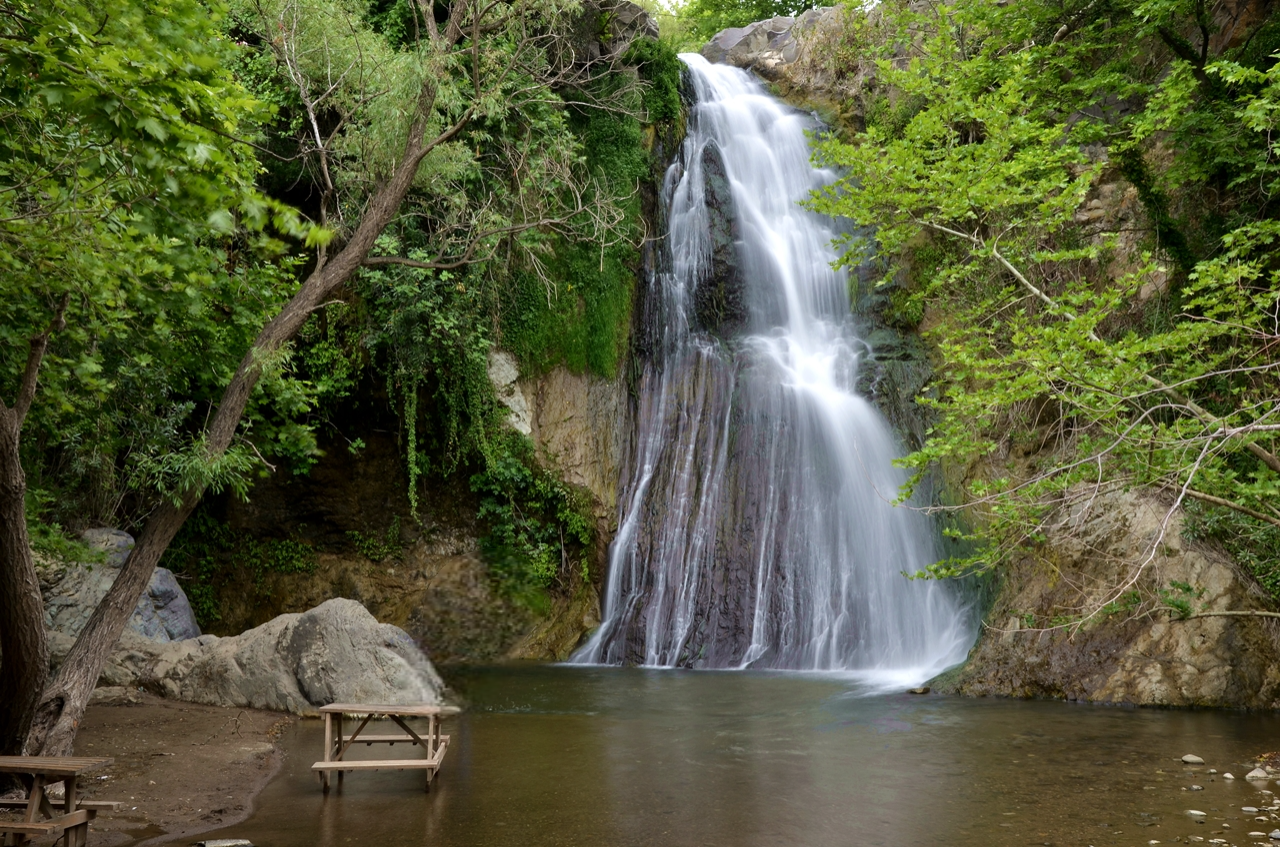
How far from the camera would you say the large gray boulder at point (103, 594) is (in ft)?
35.9

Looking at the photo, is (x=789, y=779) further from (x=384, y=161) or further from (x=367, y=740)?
(x=384, y=161)

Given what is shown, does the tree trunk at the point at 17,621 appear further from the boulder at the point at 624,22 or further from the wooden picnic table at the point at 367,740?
the boulder at the point at 624,22

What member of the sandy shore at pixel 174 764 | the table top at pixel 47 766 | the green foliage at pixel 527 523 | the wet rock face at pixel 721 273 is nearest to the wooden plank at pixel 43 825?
the table top at pixel 47 766

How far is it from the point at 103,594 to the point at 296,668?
3.27m

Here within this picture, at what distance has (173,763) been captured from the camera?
708 centimetres

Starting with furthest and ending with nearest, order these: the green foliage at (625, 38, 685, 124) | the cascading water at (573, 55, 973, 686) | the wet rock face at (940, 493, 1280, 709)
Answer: the green foliage at (625, 38, 685, 124)
the cascading water at (573, 55, 973, 686)
the wet rock face at (940, 493, 1280, 709)

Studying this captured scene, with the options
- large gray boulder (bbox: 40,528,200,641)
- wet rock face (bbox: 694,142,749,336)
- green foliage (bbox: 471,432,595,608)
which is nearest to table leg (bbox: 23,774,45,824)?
large gray boulder (bbox: 40,528,200,641)

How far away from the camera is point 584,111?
17.4 m

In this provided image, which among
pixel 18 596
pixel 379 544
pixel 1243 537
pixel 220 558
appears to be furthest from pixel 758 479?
pixel 18 596

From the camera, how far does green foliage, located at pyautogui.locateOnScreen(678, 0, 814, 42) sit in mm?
30938

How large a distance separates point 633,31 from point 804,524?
Answer: 33.3ft

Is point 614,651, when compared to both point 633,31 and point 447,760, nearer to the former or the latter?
point 447,760

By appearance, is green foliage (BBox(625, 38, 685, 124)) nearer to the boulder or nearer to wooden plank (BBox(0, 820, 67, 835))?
the boulder

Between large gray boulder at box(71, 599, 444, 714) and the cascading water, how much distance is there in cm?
478
